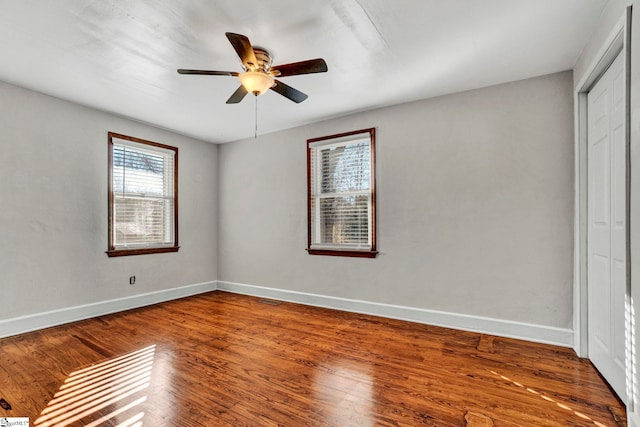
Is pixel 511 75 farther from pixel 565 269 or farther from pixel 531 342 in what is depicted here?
pixel 531 342

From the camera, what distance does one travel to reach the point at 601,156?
7.50 ft

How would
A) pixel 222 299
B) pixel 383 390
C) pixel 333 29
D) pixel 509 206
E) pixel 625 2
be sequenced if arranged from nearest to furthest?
1. pixel 625 2
2. pixel 383 390
3. pixel 333 29
4. pixel 509 206
5. pixel 222 299

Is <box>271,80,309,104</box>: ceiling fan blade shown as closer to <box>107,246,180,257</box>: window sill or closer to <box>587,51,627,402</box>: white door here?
<box>587,51,627,402</box>: white door

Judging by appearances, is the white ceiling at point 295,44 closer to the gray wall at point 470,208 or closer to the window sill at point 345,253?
the gray wall at point 470,208

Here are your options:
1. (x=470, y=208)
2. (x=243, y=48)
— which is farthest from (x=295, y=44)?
(x=470, y=208)

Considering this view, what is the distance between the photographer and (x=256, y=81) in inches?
92.5

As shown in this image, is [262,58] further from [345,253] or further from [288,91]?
[345,253]

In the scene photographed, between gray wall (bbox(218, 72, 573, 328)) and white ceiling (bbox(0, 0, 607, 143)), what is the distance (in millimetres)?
310

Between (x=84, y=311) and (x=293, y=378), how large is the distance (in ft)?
Answer: 9.89

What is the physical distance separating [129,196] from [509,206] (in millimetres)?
4722

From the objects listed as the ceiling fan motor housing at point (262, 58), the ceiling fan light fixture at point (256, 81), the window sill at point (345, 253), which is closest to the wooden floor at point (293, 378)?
the window sill at point (345, 253)

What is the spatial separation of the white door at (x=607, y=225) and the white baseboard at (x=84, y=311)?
503 centimetres

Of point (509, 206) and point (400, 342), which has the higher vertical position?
point (509, 206)

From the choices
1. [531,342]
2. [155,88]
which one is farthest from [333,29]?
[531,342]
